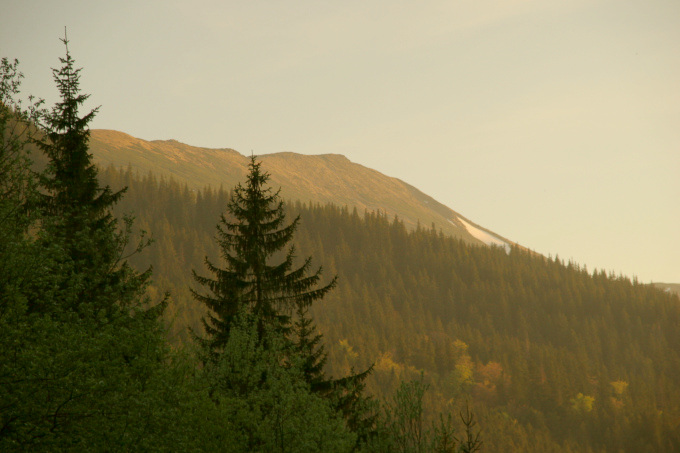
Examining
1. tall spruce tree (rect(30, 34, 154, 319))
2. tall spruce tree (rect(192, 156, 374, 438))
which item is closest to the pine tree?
tall spruce tree (rect(192, 156, 374, 438))

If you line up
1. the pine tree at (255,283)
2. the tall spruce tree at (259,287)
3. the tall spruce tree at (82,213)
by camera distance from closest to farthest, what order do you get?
the tall spruce tree at (82,213), the tall spruce tree at (259,287), the pine tree at (255,283)

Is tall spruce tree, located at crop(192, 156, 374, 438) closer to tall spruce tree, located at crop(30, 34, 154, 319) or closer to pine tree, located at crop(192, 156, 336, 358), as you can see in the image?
pine tree, located at crop(192, 156, 336, 358)

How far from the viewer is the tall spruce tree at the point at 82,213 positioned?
2109 centimetres

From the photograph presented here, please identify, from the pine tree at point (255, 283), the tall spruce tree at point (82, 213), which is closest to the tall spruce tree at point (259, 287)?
the pine tree at point (255, 283)

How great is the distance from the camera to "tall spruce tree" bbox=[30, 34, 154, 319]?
21094mm

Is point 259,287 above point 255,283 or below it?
below

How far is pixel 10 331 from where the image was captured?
1355cm

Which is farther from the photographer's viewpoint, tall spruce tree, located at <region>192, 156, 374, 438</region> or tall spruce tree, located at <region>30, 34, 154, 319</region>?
tall spruce tree, located at <region>192, 156, 374, 438</region>

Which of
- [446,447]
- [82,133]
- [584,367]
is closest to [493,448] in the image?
[584,367]

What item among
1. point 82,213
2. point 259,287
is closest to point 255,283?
point 259,287

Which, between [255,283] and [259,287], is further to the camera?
[255,283]

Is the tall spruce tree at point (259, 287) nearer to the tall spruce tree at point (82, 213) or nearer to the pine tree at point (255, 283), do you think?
the pine tree at point (255, 283)

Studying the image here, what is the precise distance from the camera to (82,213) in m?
22.8

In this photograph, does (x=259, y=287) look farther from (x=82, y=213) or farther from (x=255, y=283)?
(x=82, y=213)
